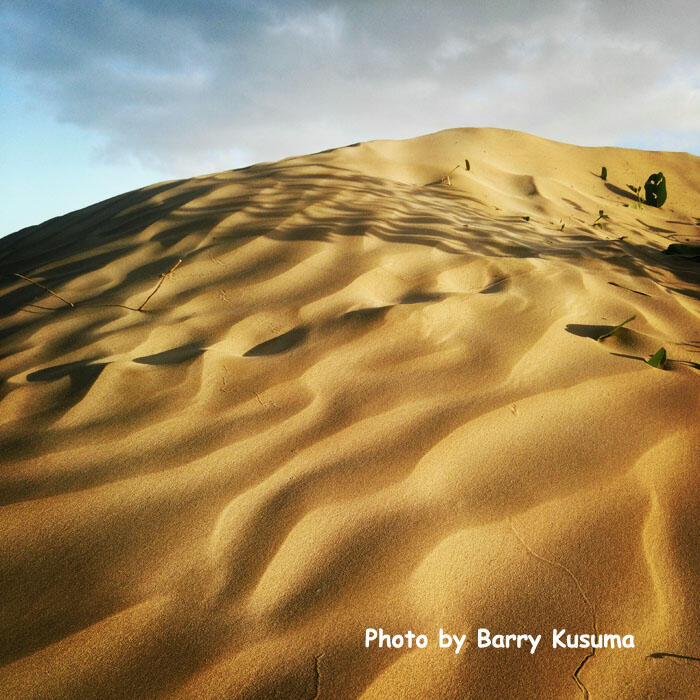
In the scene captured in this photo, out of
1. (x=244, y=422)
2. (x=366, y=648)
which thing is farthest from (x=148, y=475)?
(x=366, y=648)

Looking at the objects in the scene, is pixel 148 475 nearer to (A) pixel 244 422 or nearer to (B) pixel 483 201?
(A) pixel 244 422

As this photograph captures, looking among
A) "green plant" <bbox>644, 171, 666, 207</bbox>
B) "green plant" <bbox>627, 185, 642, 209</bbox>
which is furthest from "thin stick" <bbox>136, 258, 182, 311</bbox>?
"green plant" <bbox>644, 171, 666, 207</bbox>

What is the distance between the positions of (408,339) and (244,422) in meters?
0.53

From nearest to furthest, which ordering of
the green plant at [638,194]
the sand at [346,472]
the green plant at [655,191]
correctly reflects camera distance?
the sand at [346,472] < the green plant at [638,194] < the green plant at [655,191]

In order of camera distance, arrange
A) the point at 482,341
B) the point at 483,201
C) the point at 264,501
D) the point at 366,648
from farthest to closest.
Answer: the point at 483,201 < the point at 482,341 < the point at 264,501 < the point at 366,648

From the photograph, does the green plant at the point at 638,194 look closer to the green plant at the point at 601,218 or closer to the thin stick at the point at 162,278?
the green plant at the point at 601,218

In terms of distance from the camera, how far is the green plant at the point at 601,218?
10.1 feet

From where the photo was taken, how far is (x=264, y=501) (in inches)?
39.9

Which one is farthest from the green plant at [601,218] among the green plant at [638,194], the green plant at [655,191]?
the green plant at [655,191]

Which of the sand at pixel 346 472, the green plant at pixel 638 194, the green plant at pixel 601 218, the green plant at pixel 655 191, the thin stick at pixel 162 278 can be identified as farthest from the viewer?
the green plant at pixel 655 191

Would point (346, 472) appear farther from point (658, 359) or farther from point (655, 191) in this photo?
point (655, 191)

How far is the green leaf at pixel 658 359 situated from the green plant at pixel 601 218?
6.27 feet

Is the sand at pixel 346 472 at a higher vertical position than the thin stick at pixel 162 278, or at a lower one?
lower

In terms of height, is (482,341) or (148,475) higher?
(482,341)
